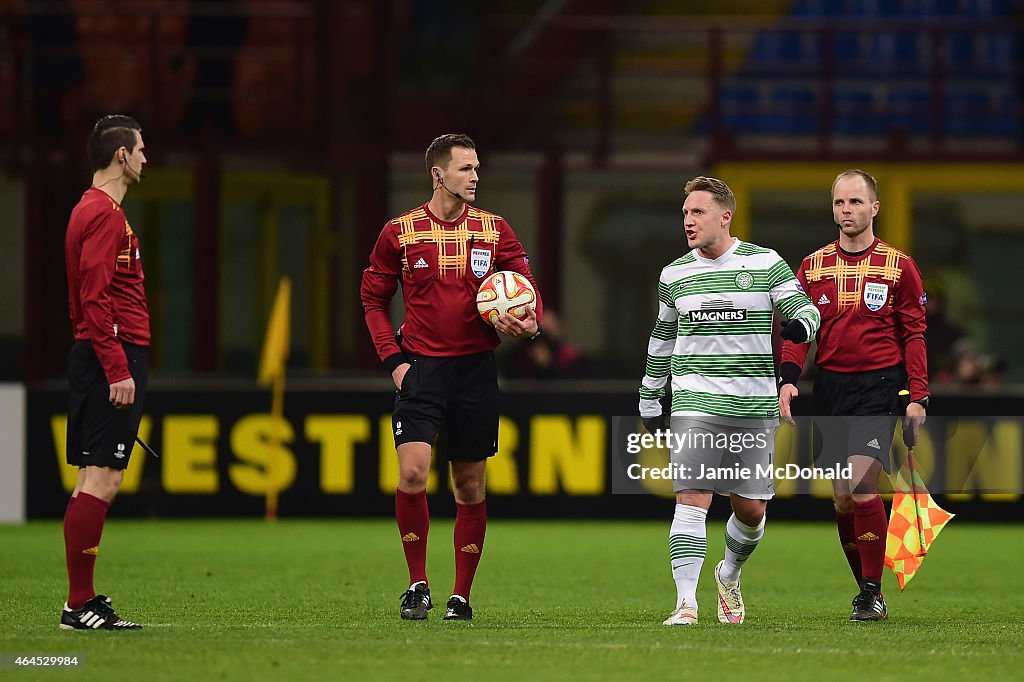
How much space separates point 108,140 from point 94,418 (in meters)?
1.11

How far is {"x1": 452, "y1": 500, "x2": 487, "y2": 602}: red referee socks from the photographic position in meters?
7.73

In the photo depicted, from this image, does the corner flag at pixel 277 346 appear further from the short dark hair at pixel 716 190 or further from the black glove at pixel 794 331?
the black glove at pixel 794 331

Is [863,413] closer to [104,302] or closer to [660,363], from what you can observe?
[660,363]

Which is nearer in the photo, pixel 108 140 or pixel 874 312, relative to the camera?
pixel 108 140

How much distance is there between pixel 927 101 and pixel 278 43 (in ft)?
21.7

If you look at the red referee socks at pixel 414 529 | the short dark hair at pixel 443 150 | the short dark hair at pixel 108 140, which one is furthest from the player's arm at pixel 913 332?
the short dark hair at pixel 108 140

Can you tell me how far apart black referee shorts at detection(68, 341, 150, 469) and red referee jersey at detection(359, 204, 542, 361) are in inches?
43.6

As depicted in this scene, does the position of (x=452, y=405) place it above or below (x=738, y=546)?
above

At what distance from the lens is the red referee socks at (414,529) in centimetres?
766

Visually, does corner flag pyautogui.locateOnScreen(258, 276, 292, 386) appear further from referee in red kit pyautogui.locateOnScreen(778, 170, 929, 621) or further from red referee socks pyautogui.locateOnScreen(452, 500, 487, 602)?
referee in red kit pyautogui.locateOnScreen(778, 170, 929, 621)

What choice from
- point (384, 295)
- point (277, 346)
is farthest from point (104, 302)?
point (277, 346)

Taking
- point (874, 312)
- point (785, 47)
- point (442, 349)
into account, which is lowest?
point (442, 349)

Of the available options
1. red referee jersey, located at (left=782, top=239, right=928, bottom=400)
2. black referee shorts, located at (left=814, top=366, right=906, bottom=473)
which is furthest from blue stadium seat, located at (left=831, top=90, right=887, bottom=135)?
black referee shorts, located at (left=814, top=366, right=906, bottom=473)

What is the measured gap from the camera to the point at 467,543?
775 centimetres
